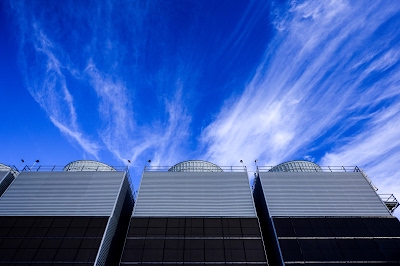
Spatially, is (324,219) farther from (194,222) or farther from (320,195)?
(194,222)

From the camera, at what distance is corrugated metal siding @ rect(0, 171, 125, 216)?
112 feet

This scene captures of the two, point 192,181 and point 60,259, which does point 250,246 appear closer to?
point 192,181

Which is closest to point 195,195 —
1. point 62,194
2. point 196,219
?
point 196,219

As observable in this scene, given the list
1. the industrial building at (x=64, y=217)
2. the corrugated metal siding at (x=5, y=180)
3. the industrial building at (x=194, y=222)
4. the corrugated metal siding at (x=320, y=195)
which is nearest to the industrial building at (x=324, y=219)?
the corrugated metal siding at (x=320, y=195)

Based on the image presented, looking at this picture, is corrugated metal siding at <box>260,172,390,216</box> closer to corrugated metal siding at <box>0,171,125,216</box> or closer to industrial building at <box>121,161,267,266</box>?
industrial building at <box>121,161,267,266</box>

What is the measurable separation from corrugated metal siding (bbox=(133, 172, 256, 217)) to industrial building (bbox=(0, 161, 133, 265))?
4.29 m

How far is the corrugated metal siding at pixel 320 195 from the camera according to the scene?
34562 millimetres

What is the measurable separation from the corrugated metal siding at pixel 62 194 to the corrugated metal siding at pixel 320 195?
2242 cm

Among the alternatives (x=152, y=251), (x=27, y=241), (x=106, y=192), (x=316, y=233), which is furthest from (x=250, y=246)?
(x=27, y=241)

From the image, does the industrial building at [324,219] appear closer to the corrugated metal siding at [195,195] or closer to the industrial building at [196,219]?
the industrial building at [196,219]

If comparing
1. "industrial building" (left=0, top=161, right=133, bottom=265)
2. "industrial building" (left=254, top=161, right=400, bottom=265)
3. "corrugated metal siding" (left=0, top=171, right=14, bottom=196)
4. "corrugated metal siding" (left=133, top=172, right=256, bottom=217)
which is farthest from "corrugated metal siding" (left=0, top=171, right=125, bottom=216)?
"industrial building" (left=254, top=161, right=400, bottom=265)

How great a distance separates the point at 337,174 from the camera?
39.4 m

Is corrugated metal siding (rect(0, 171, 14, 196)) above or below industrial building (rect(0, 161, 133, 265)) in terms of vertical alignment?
above

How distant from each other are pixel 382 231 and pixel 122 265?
30.9 meters
